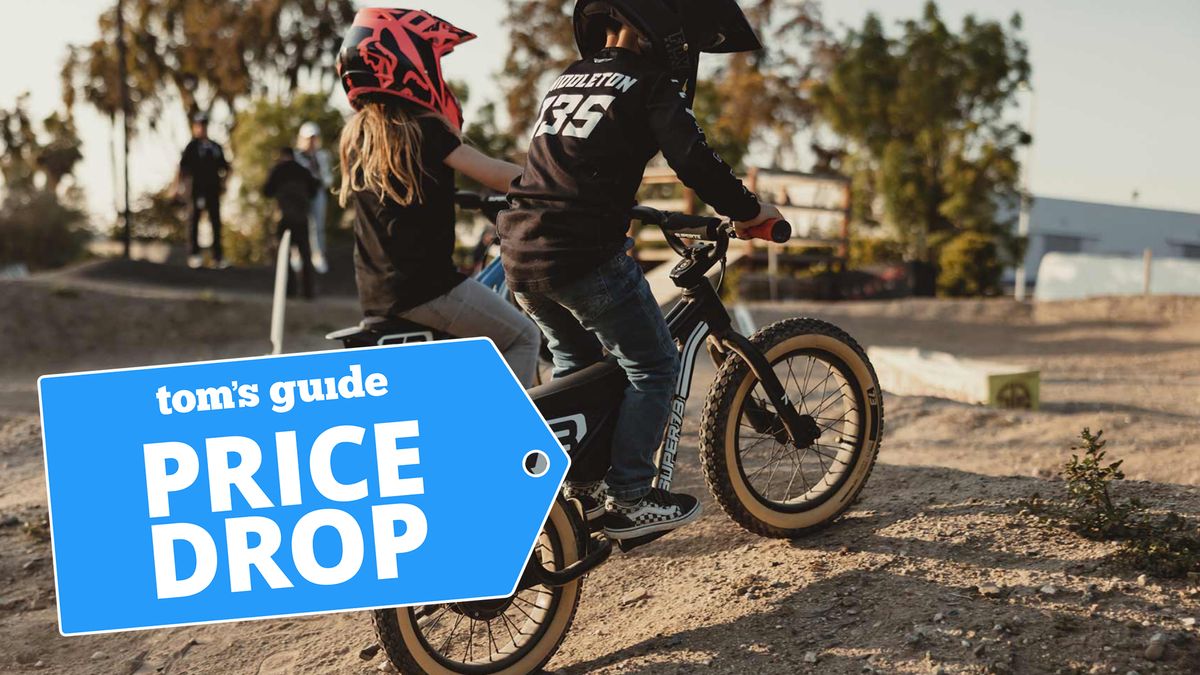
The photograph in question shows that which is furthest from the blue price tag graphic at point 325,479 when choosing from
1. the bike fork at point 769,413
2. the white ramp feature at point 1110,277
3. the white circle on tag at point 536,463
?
the white ramp feature at point 1110,277

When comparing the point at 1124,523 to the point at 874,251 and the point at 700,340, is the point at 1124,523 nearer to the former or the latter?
the point at 700,340

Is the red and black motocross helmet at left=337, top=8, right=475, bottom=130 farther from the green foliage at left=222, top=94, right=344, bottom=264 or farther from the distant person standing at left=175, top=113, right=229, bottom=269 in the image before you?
the green foliage at left=222, top=94, right=344, bottom=264

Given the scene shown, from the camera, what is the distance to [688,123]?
3.31 metres

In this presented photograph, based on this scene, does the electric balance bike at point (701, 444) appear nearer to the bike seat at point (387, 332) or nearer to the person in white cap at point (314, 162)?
the bike seat at point (387, 332)

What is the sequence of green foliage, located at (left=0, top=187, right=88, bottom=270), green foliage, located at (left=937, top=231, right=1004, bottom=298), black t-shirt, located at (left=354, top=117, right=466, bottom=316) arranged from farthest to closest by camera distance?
1. green foliage, located at (left=0, top=187, right=88, bottom=270)
2. green foliage, located at (left=937, top=231, right=1004, bottom=298)
3. black t-shirt, located at (left=354, top=117, right=466, bottom=316)

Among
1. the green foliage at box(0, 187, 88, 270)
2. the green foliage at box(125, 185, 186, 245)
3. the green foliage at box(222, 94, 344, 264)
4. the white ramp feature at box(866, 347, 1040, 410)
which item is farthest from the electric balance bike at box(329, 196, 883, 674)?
the green foliage at box(125, 185, 186, 245)

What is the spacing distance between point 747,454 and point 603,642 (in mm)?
1002

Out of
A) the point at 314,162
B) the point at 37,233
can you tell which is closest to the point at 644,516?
the point at 314,162

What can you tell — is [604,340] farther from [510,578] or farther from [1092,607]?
[1092,607]

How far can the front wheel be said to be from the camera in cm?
380

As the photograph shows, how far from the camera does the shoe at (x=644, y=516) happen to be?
11.6 feet

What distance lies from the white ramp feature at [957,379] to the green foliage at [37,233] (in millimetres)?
28606

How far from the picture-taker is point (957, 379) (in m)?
9.58

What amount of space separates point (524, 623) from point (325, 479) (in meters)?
0.82
